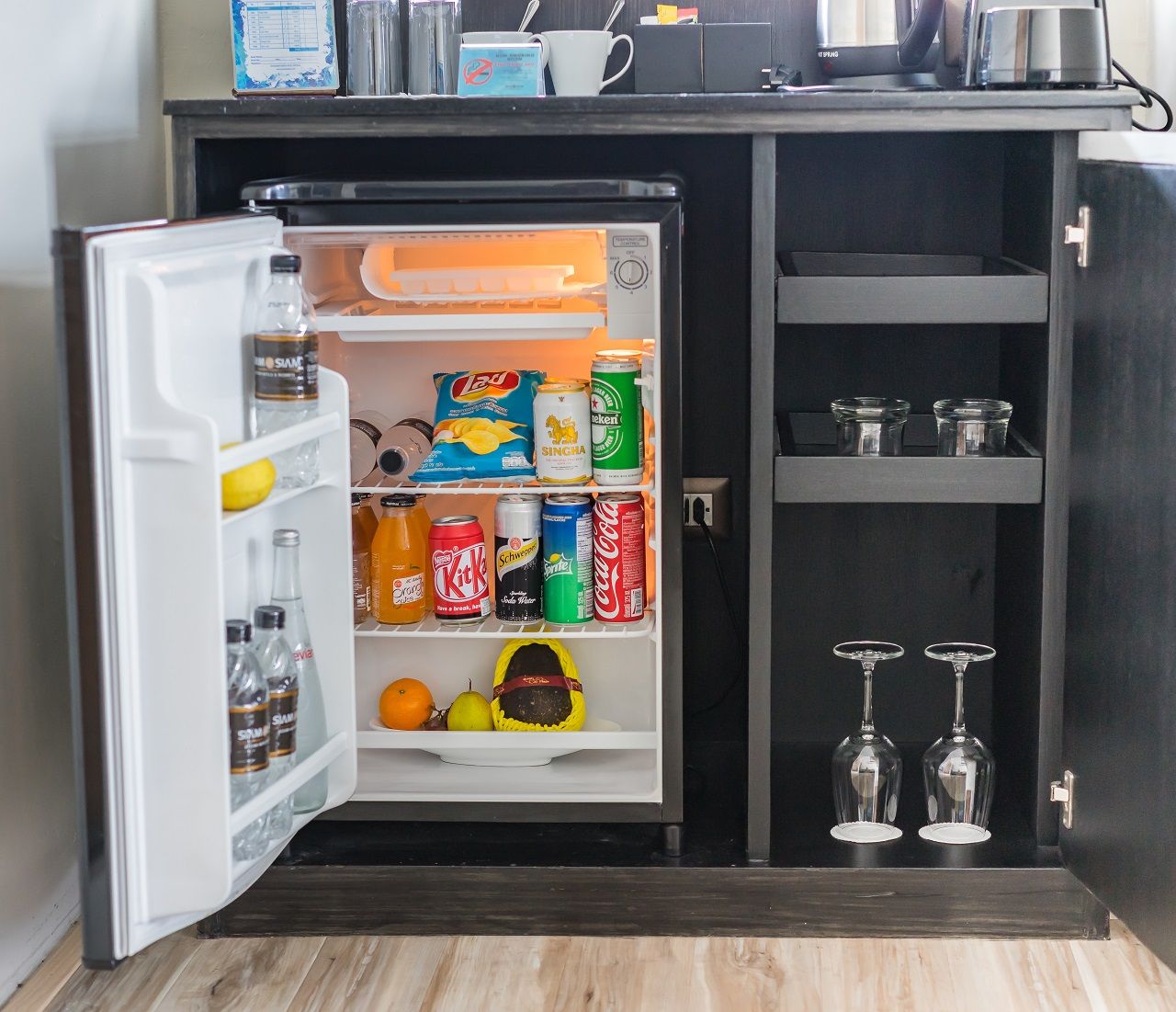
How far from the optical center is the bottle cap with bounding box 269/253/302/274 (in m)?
1.58

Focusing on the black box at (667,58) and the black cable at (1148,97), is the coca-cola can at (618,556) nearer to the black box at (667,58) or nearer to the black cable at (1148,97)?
the black box at (667,58)

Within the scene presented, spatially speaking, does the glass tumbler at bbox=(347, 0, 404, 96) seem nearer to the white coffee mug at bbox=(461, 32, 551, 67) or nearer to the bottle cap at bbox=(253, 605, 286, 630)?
the white coffee mug at bbox=(461, 32, 551, 67)

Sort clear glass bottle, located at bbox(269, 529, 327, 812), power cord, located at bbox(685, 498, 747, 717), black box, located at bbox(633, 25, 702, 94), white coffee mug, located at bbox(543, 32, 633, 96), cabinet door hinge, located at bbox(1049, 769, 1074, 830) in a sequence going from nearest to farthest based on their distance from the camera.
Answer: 1. clear glass bottle, located at bbox(269, 529, 327, 812)
2. cabinet door hinge, located at bbox(1049, 769, 1074, 830)
3. black box, located at bbox(633, 25, 702, 94)
4. white coffee mug, located at bbox(543, 32, 633, 96)
5. power cord, located at bbox(685, 498, 747, 717)

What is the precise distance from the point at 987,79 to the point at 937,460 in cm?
54

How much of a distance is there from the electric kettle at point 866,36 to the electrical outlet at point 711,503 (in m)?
0.74

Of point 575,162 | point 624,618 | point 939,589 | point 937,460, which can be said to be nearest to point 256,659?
point 624,618

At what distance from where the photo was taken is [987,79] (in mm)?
1842

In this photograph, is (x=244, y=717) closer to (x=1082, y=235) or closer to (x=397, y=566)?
(x=397, y=566)

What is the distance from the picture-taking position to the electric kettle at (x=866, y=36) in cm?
208

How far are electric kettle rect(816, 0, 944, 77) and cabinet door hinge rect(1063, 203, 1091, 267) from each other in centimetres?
42

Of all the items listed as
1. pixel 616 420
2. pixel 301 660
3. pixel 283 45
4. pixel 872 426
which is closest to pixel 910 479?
pixel 872 426

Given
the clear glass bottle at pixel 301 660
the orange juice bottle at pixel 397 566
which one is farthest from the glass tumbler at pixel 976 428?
the clear glass bottle at pixel 301 660

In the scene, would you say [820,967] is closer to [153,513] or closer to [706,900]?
[706,900]

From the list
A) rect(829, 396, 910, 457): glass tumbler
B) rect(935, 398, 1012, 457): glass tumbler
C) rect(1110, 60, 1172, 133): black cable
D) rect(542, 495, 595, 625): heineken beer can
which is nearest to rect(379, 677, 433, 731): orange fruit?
rect(542, 495, 595, 625): heineken beer can
